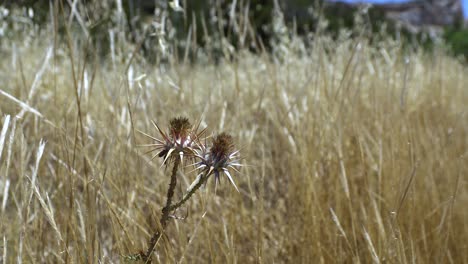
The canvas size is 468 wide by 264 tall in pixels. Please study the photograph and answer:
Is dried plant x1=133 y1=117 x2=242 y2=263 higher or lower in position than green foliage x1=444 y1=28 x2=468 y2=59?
lower

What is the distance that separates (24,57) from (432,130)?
6.85ft

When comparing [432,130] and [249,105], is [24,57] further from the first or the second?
[432,130]

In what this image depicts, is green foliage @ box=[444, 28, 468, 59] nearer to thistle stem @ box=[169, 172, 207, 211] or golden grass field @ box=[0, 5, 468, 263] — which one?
golden grass field @ box=[0, 5, 468, 263]

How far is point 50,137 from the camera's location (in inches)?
61.5

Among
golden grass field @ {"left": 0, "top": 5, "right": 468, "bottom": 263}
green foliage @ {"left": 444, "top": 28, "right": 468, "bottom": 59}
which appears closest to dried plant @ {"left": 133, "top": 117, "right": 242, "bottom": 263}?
golden grass field @ {"left": 0, "top": 5, "right": 468, "bottom": 263}

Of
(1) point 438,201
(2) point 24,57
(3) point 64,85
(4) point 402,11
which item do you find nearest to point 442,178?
(1) point 438,201

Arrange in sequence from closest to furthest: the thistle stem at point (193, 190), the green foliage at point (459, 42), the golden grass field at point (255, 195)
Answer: the thistle stem at point (193, 190) → the golden grass field at point (255, 195) → the green foliage at point (459, 42)

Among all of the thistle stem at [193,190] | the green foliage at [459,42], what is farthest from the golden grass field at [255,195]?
the green foliage at [459,42]

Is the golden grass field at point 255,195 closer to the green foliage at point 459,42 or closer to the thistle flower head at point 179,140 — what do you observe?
the thistle flower head at point 179,140

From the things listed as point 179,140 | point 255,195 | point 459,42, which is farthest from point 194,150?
point 459,42

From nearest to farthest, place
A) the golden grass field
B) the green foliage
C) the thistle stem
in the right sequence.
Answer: the thistle stem
the golden grass field
the green foliage

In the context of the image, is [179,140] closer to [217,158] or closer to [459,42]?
[217,158]

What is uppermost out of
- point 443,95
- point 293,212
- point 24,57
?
point 24,57

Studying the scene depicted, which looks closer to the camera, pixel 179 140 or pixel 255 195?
pixel 179 140
